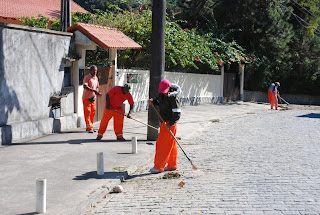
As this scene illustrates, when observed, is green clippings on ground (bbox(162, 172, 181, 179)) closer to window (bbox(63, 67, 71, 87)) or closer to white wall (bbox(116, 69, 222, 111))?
window (bbox(63, 67, 71, 87))

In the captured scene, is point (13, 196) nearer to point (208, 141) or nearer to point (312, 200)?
point (312, 200)

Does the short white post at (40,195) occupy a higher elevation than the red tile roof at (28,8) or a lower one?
lower

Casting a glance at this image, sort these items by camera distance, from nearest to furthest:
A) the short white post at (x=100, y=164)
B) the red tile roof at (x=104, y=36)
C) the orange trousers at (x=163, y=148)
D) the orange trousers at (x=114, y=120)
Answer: the short white post at (x=100, y=164)
the orange trousers at (x=163, y=148)
the orange trousers at (x=114, y=120)
the red tile roof at (x=104, y=36)

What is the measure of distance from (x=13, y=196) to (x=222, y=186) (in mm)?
3175

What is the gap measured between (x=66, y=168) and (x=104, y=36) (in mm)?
6483

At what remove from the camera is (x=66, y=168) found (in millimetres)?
8164

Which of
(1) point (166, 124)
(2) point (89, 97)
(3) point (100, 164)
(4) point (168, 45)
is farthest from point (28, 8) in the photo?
(3) point (100, 164)

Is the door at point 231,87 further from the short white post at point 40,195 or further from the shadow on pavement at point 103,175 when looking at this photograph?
the short white post at point 40,195

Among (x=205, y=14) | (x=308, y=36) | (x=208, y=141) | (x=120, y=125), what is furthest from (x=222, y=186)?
(x=308, y=36)

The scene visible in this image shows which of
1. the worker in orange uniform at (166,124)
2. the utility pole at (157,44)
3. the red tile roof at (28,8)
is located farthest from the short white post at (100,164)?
the red tile roof at (28,8)

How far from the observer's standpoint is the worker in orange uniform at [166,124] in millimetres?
8266

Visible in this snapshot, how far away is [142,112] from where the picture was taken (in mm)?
18500

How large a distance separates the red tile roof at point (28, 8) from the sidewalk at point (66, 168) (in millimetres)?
12702

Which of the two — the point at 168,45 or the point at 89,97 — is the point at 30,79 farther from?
the point at 168,45
